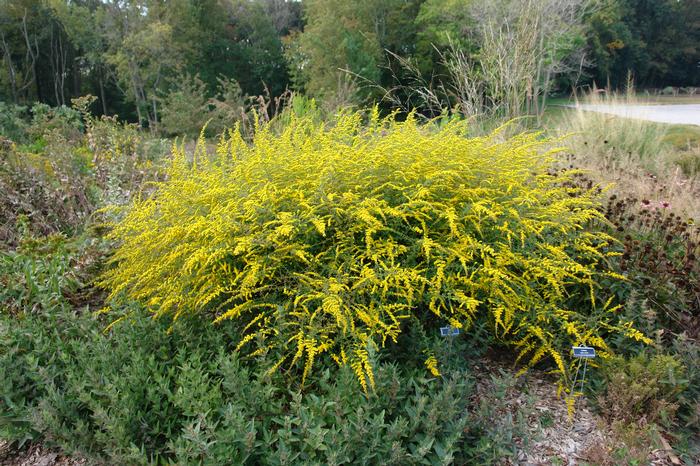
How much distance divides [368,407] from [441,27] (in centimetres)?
2016

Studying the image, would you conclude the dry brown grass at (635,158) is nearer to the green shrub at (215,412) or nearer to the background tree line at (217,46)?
the green shrub at (215,412)

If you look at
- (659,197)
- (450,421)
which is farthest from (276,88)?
(450,421)

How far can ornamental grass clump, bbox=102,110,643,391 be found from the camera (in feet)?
6.77

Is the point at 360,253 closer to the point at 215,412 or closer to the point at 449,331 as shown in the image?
the point at 449,331

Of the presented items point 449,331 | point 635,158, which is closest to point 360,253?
point 449,331

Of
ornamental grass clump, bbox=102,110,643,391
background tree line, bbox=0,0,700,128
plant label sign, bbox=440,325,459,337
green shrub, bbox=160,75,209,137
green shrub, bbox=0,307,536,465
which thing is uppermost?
background tree line, bbox=0,0,700,128

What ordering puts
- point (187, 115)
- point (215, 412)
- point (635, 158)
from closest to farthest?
point (215, 412)
point (635, 158)
point (187, 115)

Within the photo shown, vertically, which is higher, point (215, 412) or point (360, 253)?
point (360, 253)

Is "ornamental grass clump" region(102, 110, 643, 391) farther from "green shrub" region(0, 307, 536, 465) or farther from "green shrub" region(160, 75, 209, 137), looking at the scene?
"green shrub" region(160, 75, 209, 137)

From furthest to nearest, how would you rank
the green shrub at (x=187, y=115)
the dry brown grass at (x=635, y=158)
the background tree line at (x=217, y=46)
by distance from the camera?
the background tree line at (x=217, y=46) < the green shrub at (x=187, y=115) < the dry brown grass at (x=635, y=158)

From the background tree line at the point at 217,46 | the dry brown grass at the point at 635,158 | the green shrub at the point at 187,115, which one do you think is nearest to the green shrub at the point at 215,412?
the dry brown grass at the point at 635,158

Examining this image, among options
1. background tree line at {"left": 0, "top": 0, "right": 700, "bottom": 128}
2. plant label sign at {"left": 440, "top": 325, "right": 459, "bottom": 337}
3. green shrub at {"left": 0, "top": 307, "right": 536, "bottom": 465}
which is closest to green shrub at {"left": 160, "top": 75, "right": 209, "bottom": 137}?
background tree line at {"left": 0, "top": 0, "right": 700, "bottom": 128}

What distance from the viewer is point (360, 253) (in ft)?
7.62

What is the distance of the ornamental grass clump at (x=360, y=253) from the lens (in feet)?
6.77
